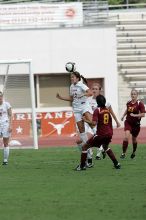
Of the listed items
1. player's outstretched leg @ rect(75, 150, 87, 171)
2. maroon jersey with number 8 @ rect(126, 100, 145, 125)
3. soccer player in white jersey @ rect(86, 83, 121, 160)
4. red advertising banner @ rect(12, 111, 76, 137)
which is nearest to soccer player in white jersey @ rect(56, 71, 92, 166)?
soccer player in white jersey @ rect(86, 83, 121, 160)

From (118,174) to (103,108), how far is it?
5.04 feet

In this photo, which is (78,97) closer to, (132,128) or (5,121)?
(5,121)

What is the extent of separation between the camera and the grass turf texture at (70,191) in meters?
11.6

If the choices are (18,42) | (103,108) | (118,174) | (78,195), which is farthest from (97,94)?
(18,42)

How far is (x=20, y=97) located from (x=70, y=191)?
13.9m

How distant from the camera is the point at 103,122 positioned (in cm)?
1741

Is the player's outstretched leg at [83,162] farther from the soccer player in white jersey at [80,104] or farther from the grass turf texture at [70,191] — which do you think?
the soccer player in white jersey at [80,104]

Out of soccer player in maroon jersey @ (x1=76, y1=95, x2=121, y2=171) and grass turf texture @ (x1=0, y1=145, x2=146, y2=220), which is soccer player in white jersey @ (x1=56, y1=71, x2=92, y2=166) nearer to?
grass turf texture @ (x1=0, y1=145, x2=146, y2=220)

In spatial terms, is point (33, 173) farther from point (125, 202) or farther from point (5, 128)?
point (125, 202)

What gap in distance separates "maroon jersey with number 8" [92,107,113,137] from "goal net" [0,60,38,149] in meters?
9.30

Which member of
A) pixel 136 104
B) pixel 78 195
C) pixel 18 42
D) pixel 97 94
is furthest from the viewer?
pixel 18 42

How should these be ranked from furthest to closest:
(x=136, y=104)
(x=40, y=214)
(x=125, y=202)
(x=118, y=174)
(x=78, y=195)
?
1. (x=136, y=104)
2. (x=118, y=174)
3. (x=78, y=195)
4. (x=125, y=202)
5. (x=40, y=214)

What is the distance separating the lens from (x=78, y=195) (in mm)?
13398

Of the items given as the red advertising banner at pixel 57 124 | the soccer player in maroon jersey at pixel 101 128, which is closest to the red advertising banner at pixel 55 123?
the red advertising banner at pixel 57 124
